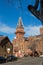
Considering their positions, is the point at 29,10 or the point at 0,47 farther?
the point at 0,47

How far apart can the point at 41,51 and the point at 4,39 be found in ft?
280

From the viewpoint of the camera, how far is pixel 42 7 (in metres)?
6.47

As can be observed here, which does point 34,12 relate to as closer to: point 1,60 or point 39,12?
point 39,12

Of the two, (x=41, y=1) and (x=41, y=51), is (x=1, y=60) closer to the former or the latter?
(x=41, y=1)

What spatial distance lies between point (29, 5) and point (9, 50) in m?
106

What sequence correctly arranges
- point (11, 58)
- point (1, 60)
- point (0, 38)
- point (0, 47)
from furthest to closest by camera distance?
1. point (0, 38)
2. point (0, 47)
3. point (11, 58)
4. point (1, 60)

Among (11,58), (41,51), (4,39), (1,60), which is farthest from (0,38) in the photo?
(41,51)

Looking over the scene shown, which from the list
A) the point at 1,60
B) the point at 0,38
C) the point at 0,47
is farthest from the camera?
the point at 0,38

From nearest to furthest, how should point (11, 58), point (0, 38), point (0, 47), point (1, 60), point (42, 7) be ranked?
point (42, 7), point (1, 60), point (11, 58), point (0, 47), point (0, 38)

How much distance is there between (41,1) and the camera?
652 centimetres

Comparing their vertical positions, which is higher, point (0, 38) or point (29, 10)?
point (0, 38)

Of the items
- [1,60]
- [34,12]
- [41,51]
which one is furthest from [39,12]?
[41,51]

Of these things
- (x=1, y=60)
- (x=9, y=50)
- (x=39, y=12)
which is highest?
(x=9, y=50)

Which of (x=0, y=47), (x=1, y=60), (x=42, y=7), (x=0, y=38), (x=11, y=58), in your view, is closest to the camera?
(x=42, y=7)
